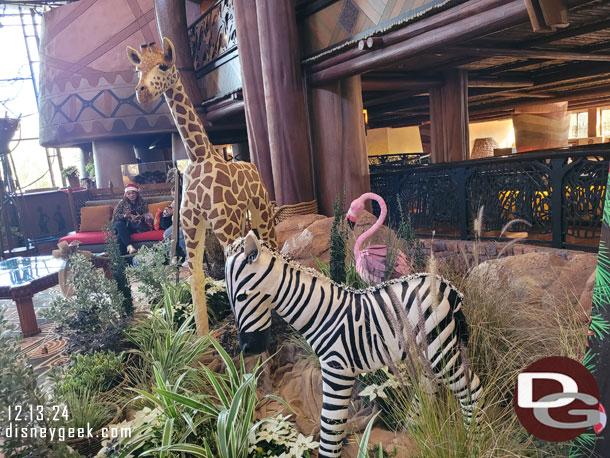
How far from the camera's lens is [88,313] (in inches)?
116

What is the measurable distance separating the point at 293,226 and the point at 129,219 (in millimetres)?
3403

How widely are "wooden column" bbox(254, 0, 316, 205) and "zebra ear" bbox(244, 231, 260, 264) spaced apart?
3.30m

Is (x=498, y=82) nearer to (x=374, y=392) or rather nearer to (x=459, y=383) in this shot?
(x=374, y=392)

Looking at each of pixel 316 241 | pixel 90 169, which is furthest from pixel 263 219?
pixel 90 169

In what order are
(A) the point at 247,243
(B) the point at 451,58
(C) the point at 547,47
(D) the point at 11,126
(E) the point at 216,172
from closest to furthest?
1. (A) the point at 247,243
2. (E) the point at 216,172
3. (C) the point at 547,47
4. (B) the point at 451,58
5. (D) the point at 11,126

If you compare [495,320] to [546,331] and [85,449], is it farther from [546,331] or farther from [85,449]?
[85,449]

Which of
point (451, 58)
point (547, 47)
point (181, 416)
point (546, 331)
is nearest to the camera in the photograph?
point (181, 416)

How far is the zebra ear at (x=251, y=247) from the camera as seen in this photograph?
5.51 feet

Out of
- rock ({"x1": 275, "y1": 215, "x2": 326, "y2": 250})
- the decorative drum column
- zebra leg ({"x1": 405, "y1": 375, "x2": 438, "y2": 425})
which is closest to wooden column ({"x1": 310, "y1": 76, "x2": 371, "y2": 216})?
the decorative drum column

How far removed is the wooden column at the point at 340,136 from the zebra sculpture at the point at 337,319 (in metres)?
3.23

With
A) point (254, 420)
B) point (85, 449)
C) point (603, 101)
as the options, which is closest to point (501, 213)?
point (254, 420)

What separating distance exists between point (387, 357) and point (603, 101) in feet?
45.9

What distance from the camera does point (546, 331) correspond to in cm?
219

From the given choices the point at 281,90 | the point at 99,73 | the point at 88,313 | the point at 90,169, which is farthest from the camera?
the point at 90,169
